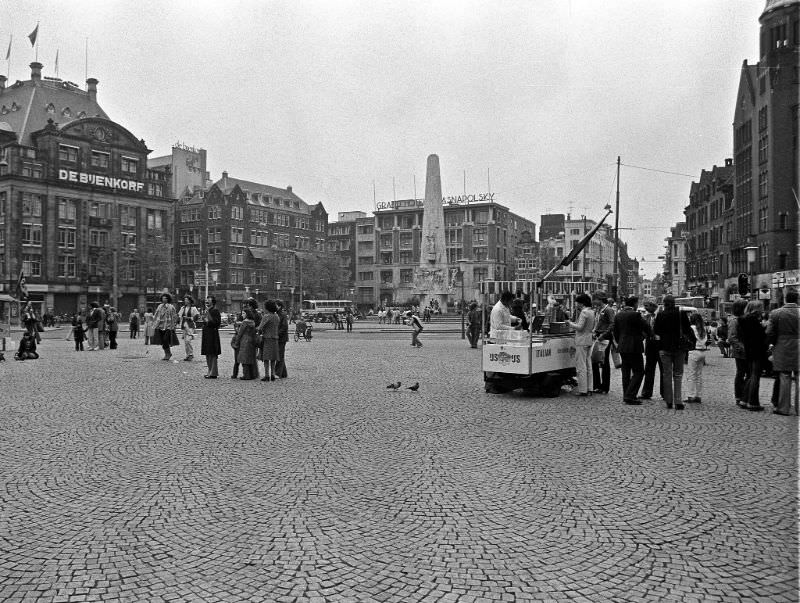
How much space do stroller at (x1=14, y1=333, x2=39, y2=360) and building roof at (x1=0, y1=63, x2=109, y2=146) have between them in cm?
5713

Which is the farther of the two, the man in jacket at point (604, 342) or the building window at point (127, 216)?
the building window at point (127, 216)

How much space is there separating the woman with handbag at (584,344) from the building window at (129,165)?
7315 cm

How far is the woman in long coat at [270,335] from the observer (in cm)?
1500

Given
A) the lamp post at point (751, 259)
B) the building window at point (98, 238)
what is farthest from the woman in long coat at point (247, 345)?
the building window at point (98, 238)

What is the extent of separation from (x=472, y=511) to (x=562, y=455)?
2425 mm

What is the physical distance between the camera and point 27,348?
858 inches

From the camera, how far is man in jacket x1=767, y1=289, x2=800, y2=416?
414 inches

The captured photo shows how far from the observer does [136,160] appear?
7625 centimetres

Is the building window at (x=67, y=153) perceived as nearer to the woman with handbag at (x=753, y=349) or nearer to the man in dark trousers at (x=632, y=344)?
the man in dark trousers at (x=632, y=344)

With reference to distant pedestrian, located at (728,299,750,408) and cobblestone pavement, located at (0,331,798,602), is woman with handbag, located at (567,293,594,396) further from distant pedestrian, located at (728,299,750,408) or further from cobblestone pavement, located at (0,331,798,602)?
distant pedestrian, located at (728,299,750,408)

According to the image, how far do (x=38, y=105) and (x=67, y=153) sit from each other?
6893mm

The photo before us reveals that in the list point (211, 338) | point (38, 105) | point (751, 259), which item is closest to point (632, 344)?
point (211, 338)

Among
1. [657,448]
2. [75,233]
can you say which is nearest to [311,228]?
[75,233]

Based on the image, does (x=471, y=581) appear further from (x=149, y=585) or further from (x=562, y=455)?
(x=562, y=455)
